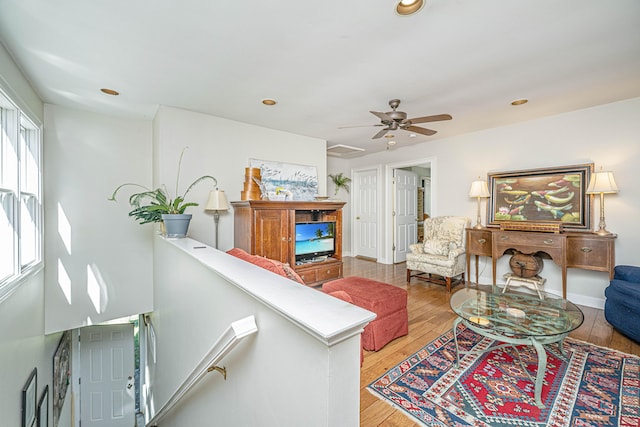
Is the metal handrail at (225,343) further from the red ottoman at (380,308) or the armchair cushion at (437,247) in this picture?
the armchair cushion at (437,247)

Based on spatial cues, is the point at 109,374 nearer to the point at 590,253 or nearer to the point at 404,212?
the point at 404,212

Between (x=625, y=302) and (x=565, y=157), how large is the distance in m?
1.92

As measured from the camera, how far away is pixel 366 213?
20.5 ft

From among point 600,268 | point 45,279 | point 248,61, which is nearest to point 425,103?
point 248,61

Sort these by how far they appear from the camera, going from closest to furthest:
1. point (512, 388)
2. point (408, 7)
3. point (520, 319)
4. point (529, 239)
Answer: point (408, 7)
point (512, 388)
point (520, 319)
point (529, 239)

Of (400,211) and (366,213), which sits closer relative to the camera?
(400,211)

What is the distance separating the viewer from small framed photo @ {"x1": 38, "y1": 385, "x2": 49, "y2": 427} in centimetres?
272

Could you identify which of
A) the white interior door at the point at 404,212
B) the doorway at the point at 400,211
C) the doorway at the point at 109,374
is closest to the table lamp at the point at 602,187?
the doorway at the point at 400,211

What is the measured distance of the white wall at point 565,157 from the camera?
3152 millimetres

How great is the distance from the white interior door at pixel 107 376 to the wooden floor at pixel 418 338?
14.0 ft

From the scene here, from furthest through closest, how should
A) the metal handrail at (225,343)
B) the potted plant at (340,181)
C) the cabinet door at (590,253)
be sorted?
1. the potted plant at (340,181)
2. the cabinet door at (590,253)
3. the metal handrail at (225,343)

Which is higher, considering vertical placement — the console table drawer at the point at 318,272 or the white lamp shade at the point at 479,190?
the white lamp shade at the point at 479,190

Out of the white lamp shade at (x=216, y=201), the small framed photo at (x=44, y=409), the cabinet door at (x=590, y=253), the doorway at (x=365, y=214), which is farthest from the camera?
the doorway at (x=365, y=214)

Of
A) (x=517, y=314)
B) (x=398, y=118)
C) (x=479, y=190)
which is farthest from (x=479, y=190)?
(x=517, y=314)
